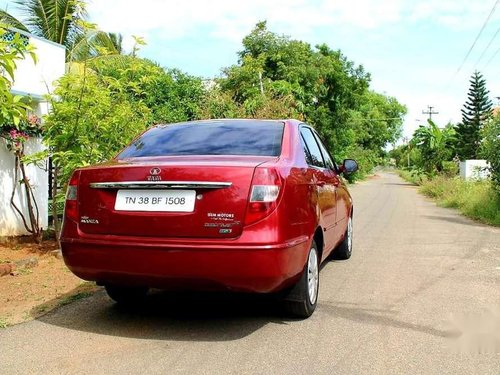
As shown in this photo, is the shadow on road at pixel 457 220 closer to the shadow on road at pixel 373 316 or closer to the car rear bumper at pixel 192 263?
the shadow on road at pixel 373 316

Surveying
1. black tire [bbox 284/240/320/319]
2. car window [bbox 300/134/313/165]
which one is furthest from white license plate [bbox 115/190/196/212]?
car window [bbox 300/134/313/165]

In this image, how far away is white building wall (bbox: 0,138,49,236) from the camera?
799cm

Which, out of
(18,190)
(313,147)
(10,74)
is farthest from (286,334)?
(18,190)

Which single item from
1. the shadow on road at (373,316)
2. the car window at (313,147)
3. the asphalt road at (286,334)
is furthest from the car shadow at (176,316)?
the car window at (313,147)

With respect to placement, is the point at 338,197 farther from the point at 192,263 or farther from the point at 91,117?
the point at 91,117

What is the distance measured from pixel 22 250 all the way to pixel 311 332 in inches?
199

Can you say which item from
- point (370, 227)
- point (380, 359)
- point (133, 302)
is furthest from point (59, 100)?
point (370, 227)

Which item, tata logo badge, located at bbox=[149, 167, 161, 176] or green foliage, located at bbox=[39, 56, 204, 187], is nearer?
tata logo badge, located at bbox=[149, 167, 161, 176]

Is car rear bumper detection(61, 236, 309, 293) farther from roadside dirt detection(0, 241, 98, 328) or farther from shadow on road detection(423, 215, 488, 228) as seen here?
shadow on road detection(423, 215, 488, 228)

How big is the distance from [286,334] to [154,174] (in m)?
1.59

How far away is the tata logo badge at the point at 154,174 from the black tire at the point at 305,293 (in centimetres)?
136

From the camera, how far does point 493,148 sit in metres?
13.5

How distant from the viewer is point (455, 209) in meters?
17.6

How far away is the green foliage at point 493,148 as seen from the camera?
1338 centimetres
